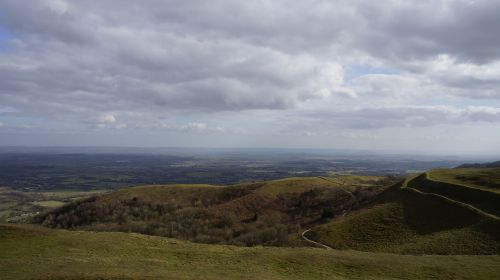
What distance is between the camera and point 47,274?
27031mm

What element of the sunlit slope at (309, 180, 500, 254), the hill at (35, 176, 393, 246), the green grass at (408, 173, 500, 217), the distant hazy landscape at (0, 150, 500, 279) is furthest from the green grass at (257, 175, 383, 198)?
the sunlit slope at (309, 180, 500, 254)

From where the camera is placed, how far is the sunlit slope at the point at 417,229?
4550 cm

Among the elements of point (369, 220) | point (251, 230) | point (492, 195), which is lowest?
point (251, 230)

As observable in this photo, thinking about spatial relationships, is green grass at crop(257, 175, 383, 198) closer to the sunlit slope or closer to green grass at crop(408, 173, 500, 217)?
green grass at crop(408, 173, 500, 217)

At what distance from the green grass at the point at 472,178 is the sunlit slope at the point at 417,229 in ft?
28.7

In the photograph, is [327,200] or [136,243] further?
[327,200]

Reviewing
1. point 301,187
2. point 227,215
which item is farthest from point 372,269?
point 301,187

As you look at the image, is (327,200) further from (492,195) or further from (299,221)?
(492,195)

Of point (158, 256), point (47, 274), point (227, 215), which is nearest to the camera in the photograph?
point (47, 274)

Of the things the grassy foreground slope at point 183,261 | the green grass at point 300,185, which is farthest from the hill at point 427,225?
the green grass at point 300,185

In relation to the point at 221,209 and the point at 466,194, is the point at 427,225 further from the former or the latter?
the point at 221,209

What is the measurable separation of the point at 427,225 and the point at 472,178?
84.2 ft

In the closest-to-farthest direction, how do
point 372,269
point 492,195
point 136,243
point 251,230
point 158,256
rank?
1. point 372,269
2. point 158,256
3. point 136,243
4. point 492,195
5. point 251,230

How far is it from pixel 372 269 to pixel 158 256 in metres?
17.6
